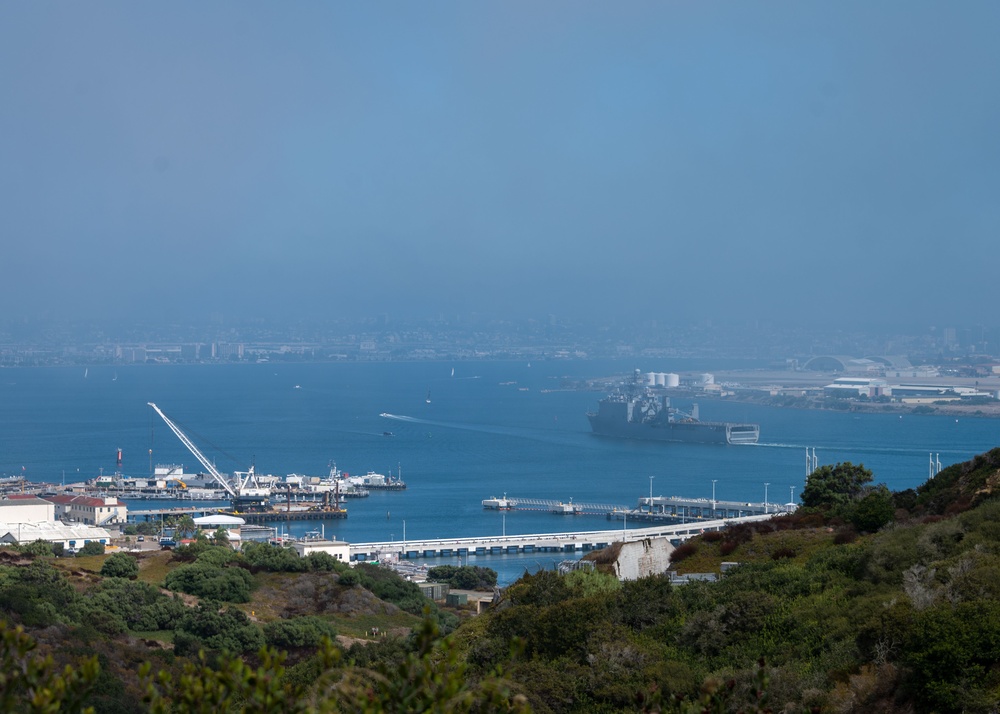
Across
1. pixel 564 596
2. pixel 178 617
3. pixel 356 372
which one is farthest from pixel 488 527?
pixel 356 372

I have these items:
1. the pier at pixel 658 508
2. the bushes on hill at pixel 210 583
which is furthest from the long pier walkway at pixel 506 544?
the bushes on hill at pixel 210 583

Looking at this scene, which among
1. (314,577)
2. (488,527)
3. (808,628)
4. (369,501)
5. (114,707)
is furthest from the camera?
(369,501)

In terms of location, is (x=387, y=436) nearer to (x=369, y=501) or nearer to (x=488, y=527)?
(x=369, y=501)

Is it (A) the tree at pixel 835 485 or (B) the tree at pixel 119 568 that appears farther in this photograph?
(B) the tree at pixel 119 568

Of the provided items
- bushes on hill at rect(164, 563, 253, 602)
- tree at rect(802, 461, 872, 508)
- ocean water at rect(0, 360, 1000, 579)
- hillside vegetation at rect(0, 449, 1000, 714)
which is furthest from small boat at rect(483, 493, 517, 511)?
hillside vegetation at rect(0, 449, 1000, 714)

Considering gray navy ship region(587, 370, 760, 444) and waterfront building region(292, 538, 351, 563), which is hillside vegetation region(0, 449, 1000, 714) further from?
gray navy ship region(587, 370, 760, 444)

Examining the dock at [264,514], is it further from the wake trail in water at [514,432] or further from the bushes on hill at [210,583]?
the bushes on hill at [210,583]
